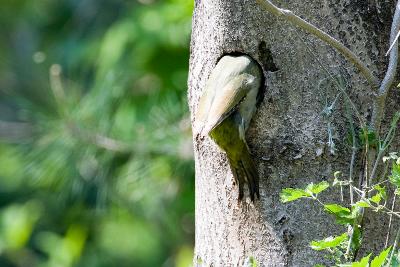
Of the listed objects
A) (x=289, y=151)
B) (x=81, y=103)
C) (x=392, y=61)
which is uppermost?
(x=392, y=61)

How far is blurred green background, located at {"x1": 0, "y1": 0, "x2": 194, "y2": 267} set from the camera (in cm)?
338

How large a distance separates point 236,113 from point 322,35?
201 mm

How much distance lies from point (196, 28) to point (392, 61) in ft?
1.11

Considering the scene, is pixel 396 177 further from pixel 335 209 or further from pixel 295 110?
pixel 295 110

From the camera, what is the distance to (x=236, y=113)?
4.34 feet

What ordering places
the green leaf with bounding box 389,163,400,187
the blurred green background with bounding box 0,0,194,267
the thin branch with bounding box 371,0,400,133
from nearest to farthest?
the green leaf with bounding box 389,163,400,187, the thin branch with bounding box 371,0,400,133, the blurred green background with bounding box 0,0,194,267

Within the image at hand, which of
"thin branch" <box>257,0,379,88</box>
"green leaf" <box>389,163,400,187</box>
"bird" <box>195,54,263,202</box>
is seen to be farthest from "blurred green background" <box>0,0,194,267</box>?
"green leaf" <box>389,163,400,187</box>

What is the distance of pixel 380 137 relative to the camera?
4.24ft

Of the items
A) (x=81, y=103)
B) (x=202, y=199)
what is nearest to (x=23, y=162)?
(x=81, y=103)

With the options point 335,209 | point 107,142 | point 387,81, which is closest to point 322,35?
point 387,81

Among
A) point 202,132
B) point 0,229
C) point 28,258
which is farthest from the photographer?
point 28,258

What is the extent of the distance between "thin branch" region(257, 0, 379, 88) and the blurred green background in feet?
5.29

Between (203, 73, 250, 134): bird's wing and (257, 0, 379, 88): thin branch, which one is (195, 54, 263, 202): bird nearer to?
(203, 73, 250, 134): bird's wing

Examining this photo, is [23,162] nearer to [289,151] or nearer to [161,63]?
[161,63]
